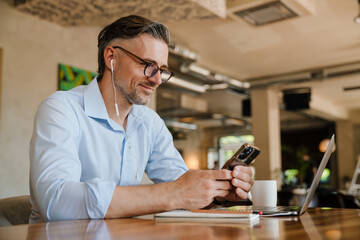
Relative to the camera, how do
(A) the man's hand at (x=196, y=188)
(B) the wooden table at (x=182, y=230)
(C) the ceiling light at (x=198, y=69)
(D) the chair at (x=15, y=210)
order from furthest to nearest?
(C) the ceiling light at (x=198, y=69) < (D) the chair at (x=15, y=210) < (A) the man's hand at (x=196, y=188) < (B) the wooden table at (x=182, y=230)

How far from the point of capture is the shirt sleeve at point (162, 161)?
5.74 feet

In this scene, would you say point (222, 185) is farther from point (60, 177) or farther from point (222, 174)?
point (60, 177)

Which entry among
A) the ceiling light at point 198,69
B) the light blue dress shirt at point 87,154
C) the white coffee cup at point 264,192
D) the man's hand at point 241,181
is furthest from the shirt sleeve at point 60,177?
the ceiling light at point 198,69

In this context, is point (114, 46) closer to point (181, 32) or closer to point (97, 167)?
point (97, 167)

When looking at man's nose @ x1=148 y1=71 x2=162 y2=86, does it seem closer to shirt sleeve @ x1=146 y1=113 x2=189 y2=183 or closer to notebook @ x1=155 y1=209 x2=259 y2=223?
shirt sleeve @ x1=146 y1=113 x2=189 y2=183

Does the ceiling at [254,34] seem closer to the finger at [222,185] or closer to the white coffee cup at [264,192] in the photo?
the white coffee cup at [264,192]

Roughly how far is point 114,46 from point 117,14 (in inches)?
109

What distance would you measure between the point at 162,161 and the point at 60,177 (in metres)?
0.71

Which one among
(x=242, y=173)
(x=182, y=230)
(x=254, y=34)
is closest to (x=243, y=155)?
(x=242, y=173)

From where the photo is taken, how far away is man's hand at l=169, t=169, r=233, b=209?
3.71ft

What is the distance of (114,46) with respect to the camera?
171 centimetres

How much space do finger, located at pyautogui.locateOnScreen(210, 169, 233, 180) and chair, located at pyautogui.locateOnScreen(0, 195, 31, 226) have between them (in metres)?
0.83

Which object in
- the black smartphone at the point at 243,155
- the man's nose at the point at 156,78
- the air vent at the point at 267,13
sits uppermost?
the air vent at the point at 267,13

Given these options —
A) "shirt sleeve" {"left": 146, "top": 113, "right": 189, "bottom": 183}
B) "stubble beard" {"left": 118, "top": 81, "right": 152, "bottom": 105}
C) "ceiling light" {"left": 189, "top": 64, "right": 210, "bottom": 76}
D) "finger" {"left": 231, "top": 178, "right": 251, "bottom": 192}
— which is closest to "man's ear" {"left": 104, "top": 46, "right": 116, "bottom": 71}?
"stubble beard" {"left": 118, "top": 81, "right": 152, "bottom": 105}
